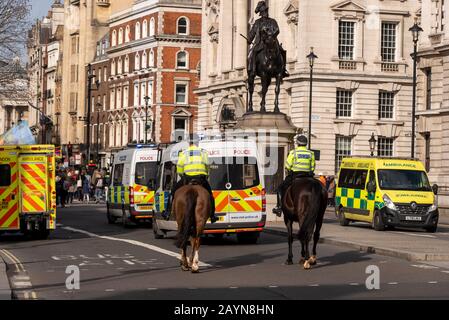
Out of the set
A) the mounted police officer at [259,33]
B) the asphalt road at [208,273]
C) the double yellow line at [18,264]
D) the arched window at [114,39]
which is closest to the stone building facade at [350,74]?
the mounted police officer at [259,33]

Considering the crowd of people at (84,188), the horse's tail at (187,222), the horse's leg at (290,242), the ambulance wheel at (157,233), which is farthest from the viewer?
the crowd of people at (84,188)

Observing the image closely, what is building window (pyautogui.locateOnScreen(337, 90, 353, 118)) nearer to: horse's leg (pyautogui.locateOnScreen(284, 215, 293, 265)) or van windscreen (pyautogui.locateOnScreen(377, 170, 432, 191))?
van windscreen (pyautogui.locateOnScreen(377, 170, 432, 191))

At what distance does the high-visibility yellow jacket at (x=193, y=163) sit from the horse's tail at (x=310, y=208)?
1.97 metres

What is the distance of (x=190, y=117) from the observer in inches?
4486

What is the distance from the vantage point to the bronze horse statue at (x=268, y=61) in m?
43.8

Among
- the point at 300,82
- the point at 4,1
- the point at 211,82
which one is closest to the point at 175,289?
the point at 4,1

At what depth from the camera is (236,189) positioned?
29.4 meters

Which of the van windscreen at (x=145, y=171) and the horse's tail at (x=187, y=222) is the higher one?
A: the van windscreen at (x=145, y=171)

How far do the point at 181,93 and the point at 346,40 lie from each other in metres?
33.1

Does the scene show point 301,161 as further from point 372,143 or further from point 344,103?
point 344,103

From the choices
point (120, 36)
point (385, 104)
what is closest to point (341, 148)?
point (385, 104)

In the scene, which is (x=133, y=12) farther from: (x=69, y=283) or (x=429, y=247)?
(x=69, y=283)

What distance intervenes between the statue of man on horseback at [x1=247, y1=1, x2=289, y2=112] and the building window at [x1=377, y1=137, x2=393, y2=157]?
39920 millimetres

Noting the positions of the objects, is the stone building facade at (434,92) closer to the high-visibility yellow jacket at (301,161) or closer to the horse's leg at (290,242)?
the horse's leg at (290,242)
